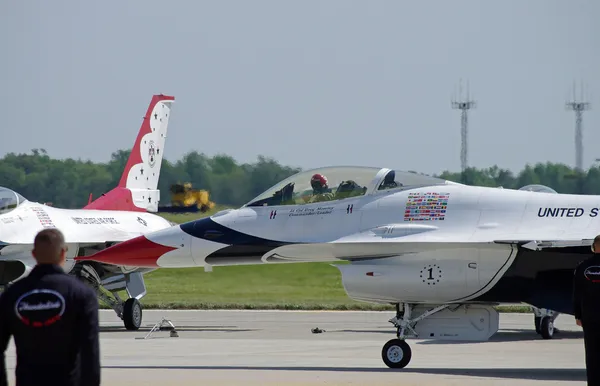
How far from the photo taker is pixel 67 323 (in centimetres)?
576

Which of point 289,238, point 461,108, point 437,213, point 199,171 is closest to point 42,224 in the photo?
point 289,238

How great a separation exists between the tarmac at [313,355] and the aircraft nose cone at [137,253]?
1.39m

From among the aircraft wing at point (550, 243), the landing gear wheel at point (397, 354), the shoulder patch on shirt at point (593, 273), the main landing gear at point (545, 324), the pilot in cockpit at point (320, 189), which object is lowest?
the landing gear wheel at point (397, 354)

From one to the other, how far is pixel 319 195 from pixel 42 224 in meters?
9.56

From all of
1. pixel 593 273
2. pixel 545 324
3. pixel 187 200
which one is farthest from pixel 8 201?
pixel 187 200

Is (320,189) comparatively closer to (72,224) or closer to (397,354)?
(397,354)

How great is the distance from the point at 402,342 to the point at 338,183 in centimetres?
232

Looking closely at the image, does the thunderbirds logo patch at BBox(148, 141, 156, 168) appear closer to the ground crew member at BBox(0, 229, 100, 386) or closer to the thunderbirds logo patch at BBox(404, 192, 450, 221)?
the thunderbirds logo patch at BBox(404, 192, 450, 221)

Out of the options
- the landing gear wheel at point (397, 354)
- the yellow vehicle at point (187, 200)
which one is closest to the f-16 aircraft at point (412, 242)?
the landing gear wheel at point (397, 354)

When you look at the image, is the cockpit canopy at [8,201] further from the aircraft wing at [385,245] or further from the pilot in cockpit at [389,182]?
the pilot in cockpit at [389,182]

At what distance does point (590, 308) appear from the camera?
9.60m

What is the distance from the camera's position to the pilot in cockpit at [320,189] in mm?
14297

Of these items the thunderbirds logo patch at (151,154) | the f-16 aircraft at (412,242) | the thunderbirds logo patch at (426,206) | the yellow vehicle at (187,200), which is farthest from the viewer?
the yellow vehicle at (187,200)

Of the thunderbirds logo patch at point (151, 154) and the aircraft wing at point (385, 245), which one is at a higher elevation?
the thunderbirds logo patch at point (151, 154)
